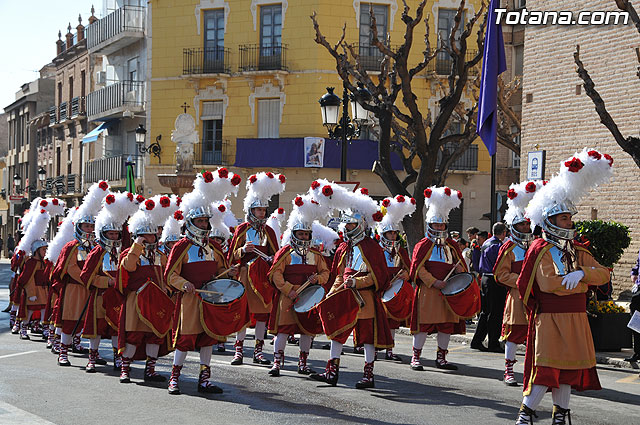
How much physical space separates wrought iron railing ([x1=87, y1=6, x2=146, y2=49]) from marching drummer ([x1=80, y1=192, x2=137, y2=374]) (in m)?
29.0

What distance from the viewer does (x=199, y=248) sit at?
1030cm

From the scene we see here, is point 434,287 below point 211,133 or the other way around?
below

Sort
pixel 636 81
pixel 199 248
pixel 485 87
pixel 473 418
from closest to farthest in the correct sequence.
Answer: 1. pixel 473 418
2. pixel 199 248
3. pixel 485 87
4. pixel 636 81

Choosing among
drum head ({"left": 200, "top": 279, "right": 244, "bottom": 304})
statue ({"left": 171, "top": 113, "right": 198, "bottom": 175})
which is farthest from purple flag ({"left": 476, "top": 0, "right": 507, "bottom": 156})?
statue ({"left": 171, "top": 113, "right": 198, "bottom": 175})

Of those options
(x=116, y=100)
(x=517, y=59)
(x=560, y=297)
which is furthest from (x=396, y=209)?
(x=116, y=100)

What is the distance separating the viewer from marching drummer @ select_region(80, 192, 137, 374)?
Answer: 460 inches

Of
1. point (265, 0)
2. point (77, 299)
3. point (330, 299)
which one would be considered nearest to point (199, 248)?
point (330, 299)

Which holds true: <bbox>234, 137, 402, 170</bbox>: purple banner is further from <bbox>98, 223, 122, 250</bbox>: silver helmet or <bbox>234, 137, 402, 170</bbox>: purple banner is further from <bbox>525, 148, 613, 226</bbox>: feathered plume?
<bbox>525, 148, 613, 226</bbox>: feathered plume

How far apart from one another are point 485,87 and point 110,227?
930 centimetres

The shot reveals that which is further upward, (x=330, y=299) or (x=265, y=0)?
(x=265, y=0)

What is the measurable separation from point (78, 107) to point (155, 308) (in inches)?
1562

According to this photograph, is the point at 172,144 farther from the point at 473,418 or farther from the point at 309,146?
the point at 473,418

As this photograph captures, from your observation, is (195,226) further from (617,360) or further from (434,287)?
(617,360)

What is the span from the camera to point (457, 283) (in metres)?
12.1
